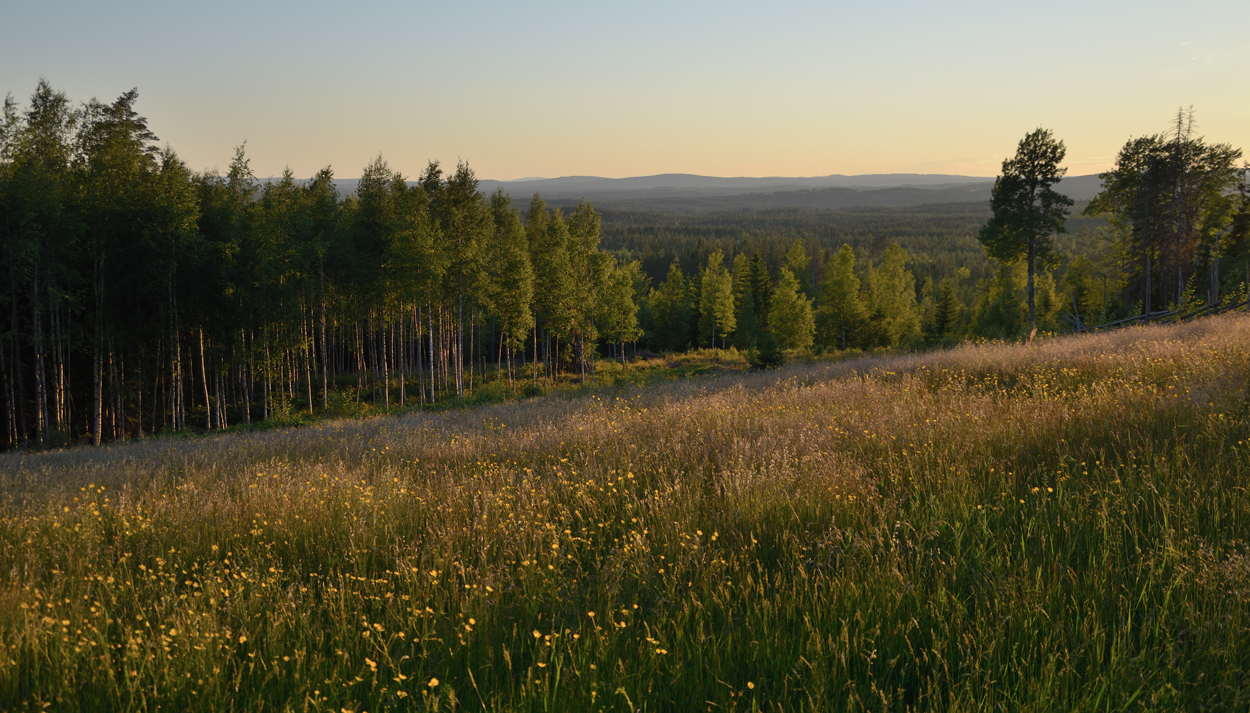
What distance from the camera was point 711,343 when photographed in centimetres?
7544

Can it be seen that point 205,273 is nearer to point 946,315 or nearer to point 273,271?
point 273,271

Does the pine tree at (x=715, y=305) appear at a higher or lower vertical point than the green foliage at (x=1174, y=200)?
lower

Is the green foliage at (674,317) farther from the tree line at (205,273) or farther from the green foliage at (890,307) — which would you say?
the tree line at (205,273)

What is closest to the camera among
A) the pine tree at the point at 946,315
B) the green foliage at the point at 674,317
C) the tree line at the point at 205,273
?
the tree line at the point at 205,273

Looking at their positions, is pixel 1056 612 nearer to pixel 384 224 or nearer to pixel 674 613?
pixel 674 613

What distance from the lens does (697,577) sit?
372cm

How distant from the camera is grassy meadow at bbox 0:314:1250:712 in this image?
9.17ft

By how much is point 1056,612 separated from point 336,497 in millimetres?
5609

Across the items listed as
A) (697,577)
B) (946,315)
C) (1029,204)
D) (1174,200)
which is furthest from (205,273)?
(946,315)

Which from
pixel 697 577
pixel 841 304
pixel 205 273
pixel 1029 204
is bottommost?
pixel 841 304

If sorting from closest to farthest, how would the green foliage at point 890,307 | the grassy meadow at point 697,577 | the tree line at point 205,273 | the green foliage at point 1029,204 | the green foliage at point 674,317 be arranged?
the grassy meadow at point 697,577 < the tree line at point 205,273 < the green foliage at point 1029,204 < the green foliage at point 890,307 < the green foliage at point 674,317

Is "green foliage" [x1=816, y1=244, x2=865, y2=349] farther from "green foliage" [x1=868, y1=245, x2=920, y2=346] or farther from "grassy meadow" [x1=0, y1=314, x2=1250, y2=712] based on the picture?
"grassy meadow" [x1=0, y1=314, x2=1250, y2=712]

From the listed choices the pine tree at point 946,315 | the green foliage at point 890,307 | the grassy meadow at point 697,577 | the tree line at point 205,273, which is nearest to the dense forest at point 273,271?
the tree line at point 205,273

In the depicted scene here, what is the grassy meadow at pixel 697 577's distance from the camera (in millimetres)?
2795
